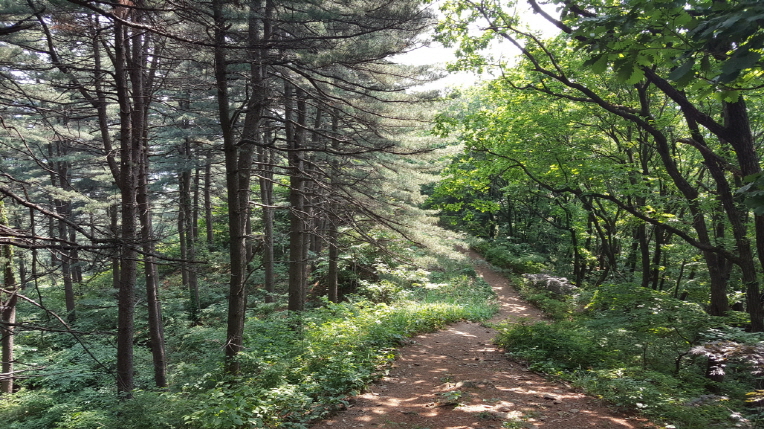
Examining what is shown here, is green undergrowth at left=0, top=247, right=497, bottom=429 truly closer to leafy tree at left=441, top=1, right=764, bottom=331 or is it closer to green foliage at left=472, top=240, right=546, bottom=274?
leafy tree at left=441, top=1, right=764, bottom=331

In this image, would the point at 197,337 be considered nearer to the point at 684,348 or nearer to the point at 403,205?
the point at 403,205

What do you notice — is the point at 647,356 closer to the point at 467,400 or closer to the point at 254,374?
the point at 467,400

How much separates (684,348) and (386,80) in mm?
7305

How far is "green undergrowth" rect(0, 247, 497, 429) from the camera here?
4734 mm

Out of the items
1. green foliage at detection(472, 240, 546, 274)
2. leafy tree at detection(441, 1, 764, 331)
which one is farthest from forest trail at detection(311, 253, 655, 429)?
green foliage at detection(472, 240, 546, 274)

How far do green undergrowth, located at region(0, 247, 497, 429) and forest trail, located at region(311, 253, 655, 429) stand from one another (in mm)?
406

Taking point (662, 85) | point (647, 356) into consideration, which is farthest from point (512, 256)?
point (662, 85)

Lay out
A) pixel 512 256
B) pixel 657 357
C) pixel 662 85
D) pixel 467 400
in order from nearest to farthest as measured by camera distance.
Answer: pixel 467 400
pixel 662 85
pixel 657 357
pixel 512 256

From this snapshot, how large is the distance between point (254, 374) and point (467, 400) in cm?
335

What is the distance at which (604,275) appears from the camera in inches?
667

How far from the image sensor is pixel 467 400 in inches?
208

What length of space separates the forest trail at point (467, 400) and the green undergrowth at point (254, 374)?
406mm

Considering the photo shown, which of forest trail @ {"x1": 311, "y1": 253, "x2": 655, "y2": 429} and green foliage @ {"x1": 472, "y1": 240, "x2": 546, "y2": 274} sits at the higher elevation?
green foliage @ {"x1": 472, "y1": 240, "x2": 546, "y2": 274}

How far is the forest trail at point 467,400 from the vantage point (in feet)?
15.2
